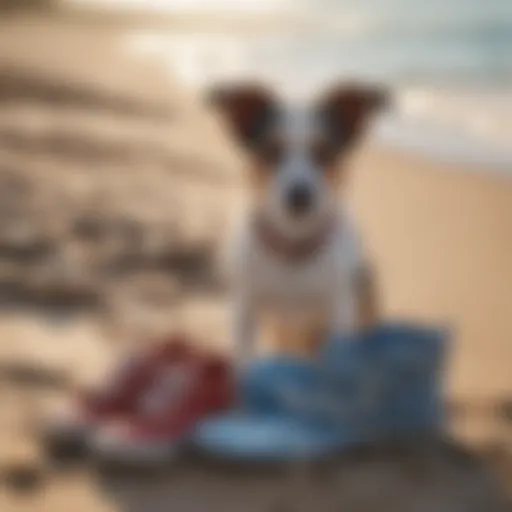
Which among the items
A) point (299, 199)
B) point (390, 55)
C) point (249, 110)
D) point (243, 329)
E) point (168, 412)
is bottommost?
point (168, 412)

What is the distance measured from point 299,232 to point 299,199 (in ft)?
0.11

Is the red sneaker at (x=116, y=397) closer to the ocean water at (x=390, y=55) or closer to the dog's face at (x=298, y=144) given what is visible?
the dog's face at (x=298, y=144)

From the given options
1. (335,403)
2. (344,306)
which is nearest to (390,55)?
(344,306)

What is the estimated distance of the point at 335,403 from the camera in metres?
1.04

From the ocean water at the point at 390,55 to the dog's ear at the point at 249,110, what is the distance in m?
0.06

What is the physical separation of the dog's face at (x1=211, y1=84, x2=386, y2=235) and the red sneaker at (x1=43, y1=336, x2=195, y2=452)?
174mm

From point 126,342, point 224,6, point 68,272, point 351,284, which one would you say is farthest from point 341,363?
point 224,6

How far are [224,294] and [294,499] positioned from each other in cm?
30

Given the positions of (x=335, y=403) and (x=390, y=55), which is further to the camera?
(x=390, y=55)

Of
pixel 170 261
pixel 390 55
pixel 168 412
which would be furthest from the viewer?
pixel 390 55

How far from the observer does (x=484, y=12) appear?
7.04ft

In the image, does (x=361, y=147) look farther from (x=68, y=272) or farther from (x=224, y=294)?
(x=68, y=272)

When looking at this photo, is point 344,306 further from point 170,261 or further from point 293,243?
point 170,261

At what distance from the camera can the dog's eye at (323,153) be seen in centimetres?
113
